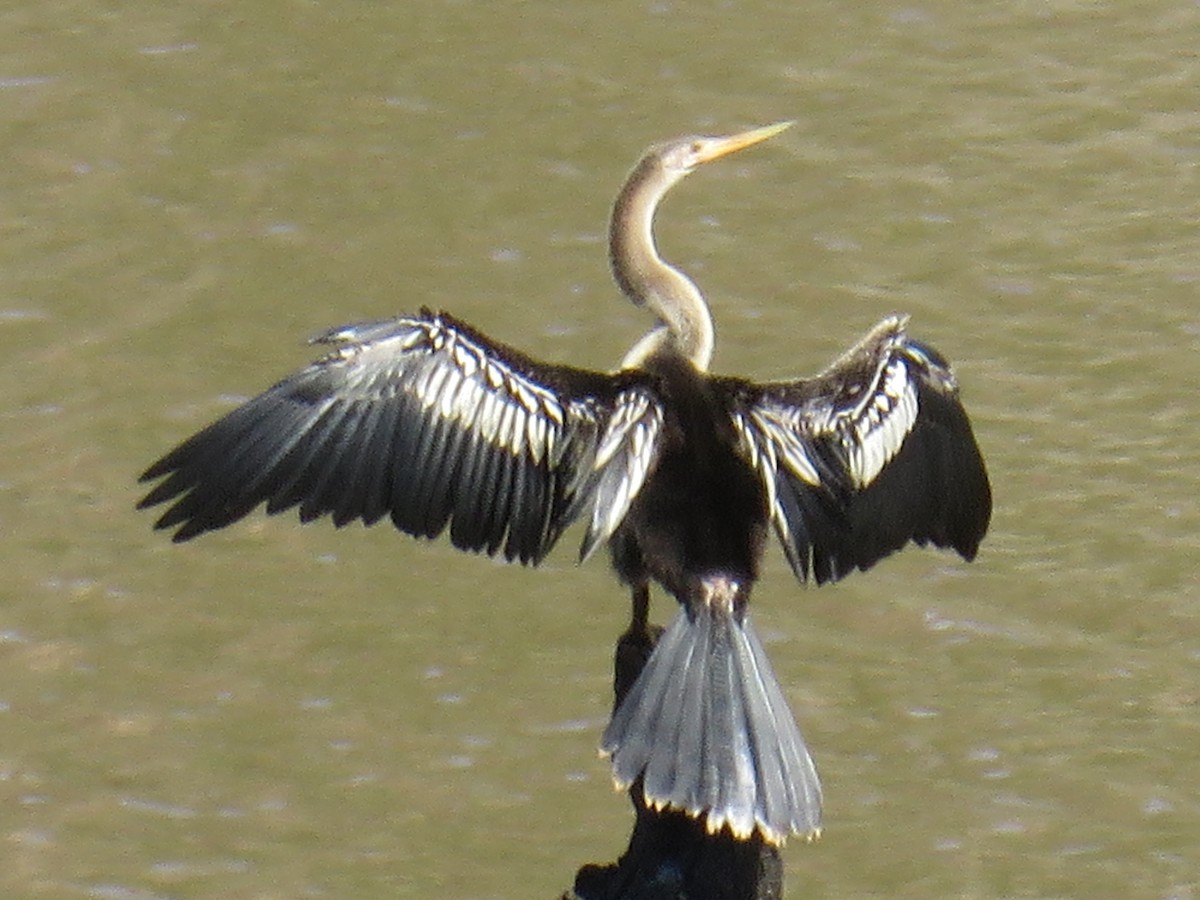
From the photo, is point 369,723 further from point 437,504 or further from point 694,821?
point 694,821

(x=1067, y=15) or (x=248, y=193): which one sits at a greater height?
(x=1067, y=15)

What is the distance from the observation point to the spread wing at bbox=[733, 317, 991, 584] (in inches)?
241

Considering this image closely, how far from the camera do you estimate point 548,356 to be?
9445 mm

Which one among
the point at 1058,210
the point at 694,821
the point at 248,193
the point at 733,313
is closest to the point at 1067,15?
the point at 1058,210

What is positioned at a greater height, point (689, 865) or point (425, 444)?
point (425, 444)

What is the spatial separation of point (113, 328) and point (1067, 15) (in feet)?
14.4

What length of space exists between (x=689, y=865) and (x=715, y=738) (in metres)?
0.26

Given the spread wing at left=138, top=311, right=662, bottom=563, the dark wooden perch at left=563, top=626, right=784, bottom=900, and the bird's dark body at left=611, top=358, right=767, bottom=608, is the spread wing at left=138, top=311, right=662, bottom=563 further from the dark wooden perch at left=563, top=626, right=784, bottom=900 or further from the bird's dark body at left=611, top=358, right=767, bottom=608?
the dark wooden perch at left=563, top=626, right=784, bottom=900

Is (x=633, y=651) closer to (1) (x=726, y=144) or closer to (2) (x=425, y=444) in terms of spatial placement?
(2) (x=425, y=444)

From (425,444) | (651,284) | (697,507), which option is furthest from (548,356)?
(697,507)

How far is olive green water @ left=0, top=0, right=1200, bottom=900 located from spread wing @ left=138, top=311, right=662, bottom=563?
171cm

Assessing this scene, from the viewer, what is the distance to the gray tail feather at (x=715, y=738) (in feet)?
18.1

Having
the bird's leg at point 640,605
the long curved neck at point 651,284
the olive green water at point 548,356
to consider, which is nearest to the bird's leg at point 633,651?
Result: the bird's leg at point 640,605

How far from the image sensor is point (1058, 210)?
1048 cm
